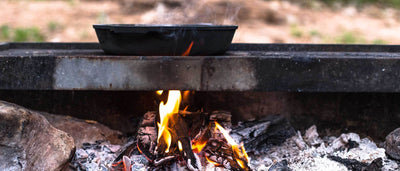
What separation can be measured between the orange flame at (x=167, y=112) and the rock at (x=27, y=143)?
60 cm

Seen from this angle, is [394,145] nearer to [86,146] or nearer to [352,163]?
[352,163]

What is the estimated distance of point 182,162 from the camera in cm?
243

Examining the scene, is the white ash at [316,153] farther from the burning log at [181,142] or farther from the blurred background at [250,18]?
the blurred background at [250,18]

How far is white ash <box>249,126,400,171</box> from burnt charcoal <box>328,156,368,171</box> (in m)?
0.03

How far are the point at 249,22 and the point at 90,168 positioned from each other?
6142 mm

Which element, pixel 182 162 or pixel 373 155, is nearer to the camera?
pixel 182 162

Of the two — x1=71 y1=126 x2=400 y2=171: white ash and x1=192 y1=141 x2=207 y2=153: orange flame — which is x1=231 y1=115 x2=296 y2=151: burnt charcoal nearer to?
x1=71 y1=126 x2=400 y2=171: white ash

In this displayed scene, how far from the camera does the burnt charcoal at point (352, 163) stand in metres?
2.48

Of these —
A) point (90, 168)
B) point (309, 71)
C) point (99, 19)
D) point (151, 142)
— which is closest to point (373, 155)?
point (309, 71)

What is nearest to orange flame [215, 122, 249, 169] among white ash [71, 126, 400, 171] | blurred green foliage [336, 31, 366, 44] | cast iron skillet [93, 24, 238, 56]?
white ash [71, 126, 400, 171]

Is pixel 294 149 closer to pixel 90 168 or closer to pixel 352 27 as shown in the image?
pixel 90 168

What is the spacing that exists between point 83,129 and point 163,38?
3.57ft

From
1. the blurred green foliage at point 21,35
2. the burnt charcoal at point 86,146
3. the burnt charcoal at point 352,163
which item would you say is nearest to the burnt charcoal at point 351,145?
the burnt charcoal at point 352,163

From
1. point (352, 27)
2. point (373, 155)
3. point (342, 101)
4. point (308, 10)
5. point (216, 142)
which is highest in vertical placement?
point (308, 10)
